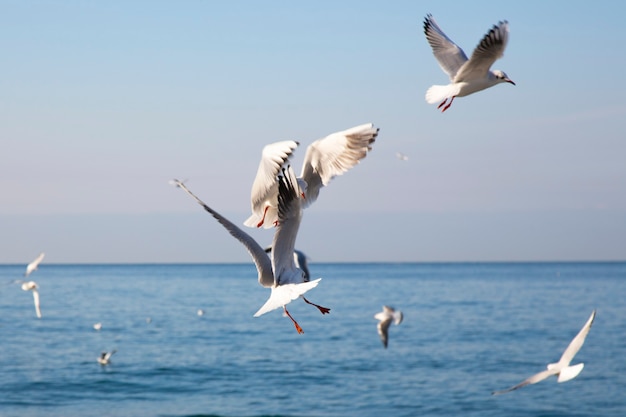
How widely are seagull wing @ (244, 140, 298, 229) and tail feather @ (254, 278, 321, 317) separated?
2.87 feet

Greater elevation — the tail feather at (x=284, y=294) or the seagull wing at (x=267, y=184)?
the seagull wing at (x=267, y=184)

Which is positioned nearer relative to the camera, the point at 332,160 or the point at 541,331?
the point at 332,160

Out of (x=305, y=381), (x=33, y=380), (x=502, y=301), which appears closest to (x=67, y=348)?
(x=33, y=380)

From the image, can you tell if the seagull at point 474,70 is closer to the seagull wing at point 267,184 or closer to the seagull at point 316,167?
the seagull at point 316,167

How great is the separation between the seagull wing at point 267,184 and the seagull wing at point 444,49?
2.28 meters

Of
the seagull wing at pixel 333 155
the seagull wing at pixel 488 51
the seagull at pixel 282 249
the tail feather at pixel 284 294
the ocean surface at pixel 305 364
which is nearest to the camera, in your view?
the tail feather at pixel 284 294

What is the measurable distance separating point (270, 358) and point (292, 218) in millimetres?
30295

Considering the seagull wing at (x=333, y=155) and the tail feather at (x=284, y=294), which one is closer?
the tail feather at (x=284, y=294)

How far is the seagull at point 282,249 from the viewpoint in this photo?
702 cm

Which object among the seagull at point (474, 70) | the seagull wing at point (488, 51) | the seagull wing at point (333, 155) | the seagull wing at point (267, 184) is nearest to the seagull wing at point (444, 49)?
the seagull at point (474, 70)

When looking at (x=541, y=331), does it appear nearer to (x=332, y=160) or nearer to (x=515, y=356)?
(x=515, y=356)

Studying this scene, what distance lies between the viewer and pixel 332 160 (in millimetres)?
8023

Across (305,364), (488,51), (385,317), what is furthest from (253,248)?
(305,364)

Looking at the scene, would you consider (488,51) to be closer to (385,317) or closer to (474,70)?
(474,70)
